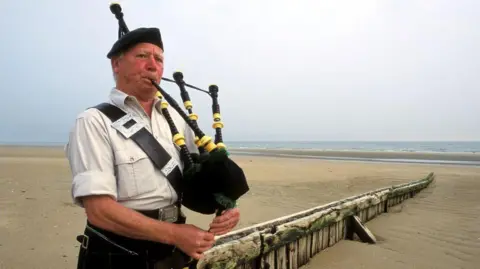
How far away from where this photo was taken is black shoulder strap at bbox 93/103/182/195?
1.85 metres

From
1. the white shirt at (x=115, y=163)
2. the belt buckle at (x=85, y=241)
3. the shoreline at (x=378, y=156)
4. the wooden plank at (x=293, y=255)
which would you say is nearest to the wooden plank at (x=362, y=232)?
the wooden plank at (x=293, y=255)

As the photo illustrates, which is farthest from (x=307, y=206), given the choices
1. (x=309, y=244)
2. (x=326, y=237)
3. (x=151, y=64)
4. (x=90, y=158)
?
(x=90, y=158)

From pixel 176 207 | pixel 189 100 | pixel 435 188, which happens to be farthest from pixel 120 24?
pixel 435 188

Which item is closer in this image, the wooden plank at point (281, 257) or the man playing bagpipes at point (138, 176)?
the man playing bagpipes at point (138, 176)

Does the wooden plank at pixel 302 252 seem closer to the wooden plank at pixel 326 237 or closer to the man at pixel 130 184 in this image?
the wooden plank at pixel 326 237

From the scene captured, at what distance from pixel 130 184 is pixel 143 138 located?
0.27 meters

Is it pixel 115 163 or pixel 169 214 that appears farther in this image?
pixel 169 214

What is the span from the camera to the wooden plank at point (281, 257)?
459 cm

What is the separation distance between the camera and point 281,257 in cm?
467

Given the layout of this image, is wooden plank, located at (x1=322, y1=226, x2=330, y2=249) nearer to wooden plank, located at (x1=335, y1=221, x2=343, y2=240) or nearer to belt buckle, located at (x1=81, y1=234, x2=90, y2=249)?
wooden plank, located at (x1=335, y1=221, x2=343, y2=240)

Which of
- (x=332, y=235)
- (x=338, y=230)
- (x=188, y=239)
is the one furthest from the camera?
(x=338, y=230)

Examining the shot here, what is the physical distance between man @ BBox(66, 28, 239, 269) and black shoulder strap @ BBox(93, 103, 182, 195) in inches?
1.1

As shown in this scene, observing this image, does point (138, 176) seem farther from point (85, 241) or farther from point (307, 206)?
point (307, 206)

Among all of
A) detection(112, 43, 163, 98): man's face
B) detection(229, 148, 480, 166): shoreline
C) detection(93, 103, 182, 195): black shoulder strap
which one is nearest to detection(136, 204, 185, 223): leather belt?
detection(93, 103, 182, 195): black shoulder strap
